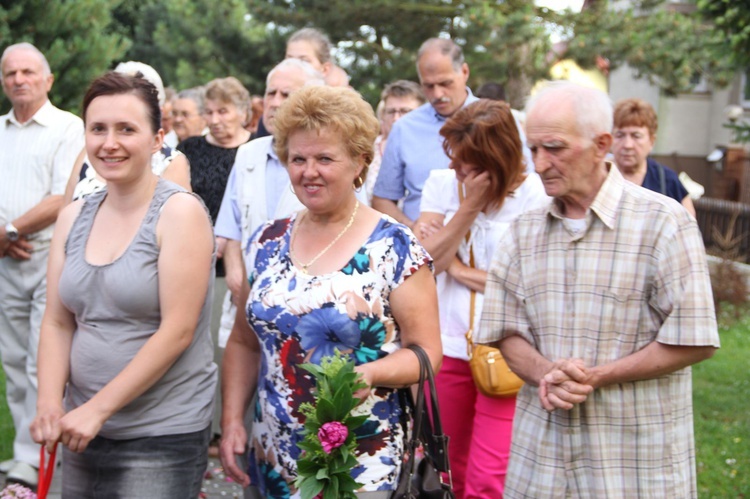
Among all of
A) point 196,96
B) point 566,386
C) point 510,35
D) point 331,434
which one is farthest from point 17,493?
point 510,35

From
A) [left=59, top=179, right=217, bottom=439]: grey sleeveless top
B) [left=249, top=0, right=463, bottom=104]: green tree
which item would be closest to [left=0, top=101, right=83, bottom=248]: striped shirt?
[left=59, top=179, right=217, bottom=439]: grey sleeveless top

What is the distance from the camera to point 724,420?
8.27m

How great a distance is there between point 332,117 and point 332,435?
3.64ft

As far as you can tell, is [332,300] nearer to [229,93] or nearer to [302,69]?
[302,69]

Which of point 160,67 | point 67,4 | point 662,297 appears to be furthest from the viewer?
point 160,67

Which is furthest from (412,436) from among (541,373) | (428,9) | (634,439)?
(428,9)

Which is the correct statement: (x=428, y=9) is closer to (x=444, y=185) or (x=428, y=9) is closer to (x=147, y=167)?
(x=444, y=185)

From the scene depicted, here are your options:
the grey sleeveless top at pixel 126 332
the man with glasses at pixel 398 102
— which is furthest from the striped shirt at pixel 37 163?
the grey sleeveless top at pixel 126 332

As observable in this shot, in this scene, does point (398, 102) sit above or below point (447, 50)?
below

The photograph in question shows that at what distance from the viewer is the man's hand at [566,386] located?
3.23 m

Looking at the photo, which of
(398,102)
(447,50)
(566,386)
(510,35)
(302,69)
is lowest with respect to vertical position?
(566,386)

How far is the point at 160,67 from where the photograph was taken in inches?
1378

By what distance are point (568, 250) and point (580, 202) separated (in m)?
0.17

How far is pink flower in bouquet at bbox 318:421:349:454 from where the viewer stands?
9.64 ft
